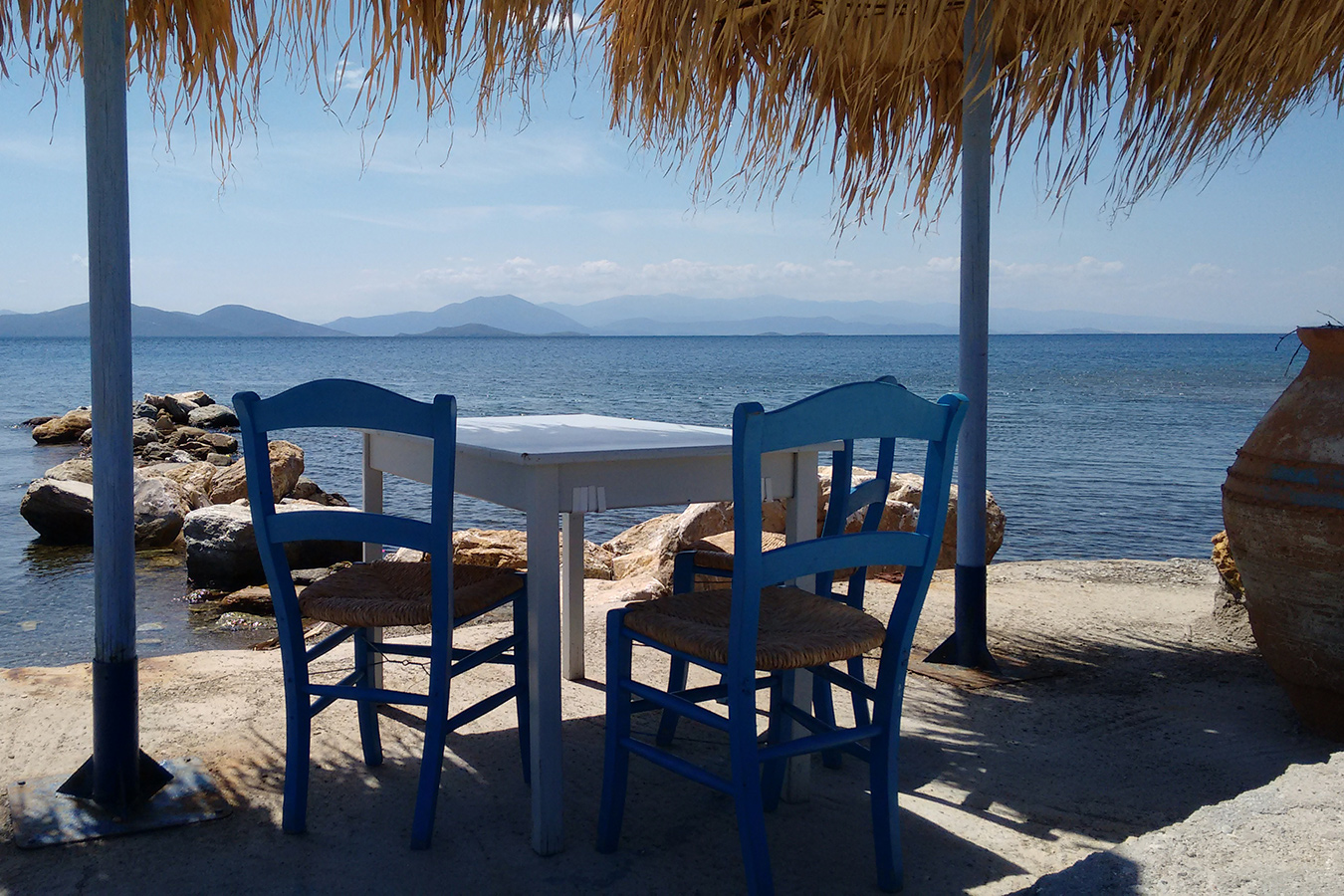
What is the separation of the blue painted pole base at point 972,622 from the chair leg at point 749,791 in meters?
2.13

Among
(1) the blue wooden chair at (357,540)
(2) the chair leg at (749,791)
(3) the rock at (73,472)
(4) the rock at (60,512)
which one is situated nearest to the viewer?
(2) the chair leg at (749,791)

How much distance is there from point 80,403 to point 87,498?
71.6 ft

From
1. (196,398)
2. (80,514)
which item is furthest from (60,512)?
(196,398)

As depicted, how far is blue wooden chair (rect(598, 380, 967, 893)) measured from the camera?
211 cm

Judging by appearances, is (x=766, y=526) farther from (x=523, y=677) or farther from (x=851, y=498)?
(x=523, y=677)

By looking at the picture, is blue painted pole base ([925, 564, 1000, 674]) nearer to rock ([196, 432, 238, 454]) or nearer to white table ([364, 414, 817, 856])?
white table ([364, 414, 817, 856])

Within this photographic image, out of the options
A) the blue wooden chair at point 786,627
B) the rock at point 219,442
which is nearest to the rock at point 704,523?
the blue wooden chair at point 786,627

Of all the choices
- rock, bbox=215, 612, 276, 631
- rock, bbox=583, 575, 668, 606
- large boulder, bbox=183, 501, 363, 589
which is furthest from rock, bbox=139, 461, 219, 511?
rock, bbox=583, 575, 668, 606

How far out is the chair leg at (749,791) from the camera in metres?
2.11

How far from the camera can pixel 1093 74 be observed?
4102mm

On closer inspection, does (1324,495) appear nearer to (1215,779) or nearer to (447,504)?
(1215,779)

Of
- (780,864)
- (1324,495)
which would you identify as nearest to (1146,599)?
(1324,495)

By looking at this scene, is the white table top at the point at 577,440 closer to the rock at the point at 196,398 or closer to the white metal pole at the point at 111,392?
the white metal pole at the point at 111,392

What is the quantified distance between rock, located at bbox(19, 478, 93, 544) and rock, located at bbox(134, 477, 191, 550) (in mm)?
450
